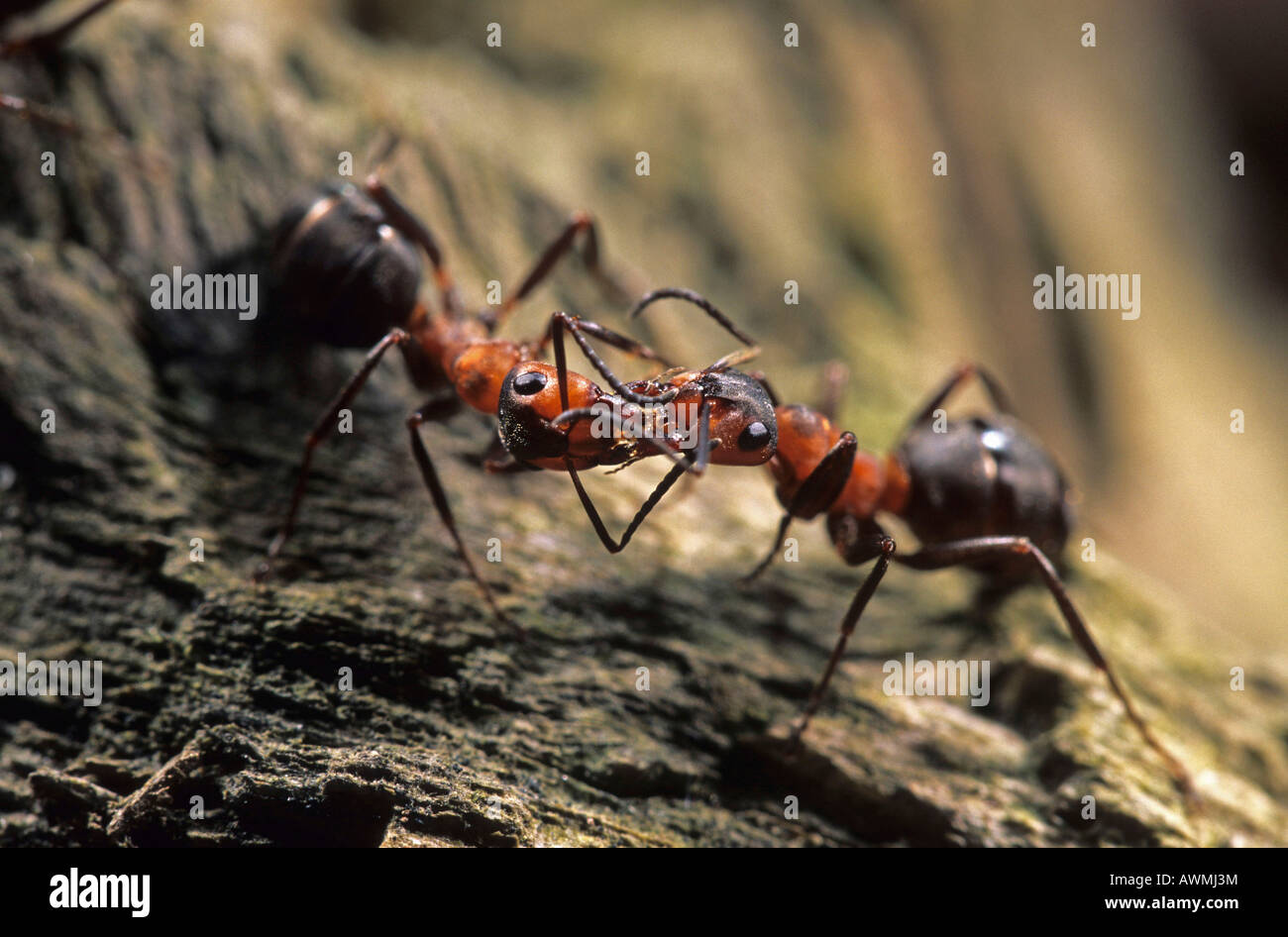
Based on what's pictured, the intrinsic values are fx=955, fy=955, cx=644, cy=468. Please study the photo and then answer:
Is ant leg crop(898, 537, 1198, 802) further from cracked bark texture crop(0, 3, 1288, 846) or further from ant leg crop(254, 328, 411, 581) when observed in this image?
ant leg crop(254, 328, 411, 581)

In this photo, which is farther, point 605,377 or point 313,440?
point 313,440

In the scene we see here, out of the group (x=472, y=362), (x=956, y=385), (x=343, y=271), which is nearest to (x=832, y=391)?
(x=956, y=385)

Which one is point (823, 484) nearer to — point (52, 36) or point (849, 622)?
point (849, 622)
